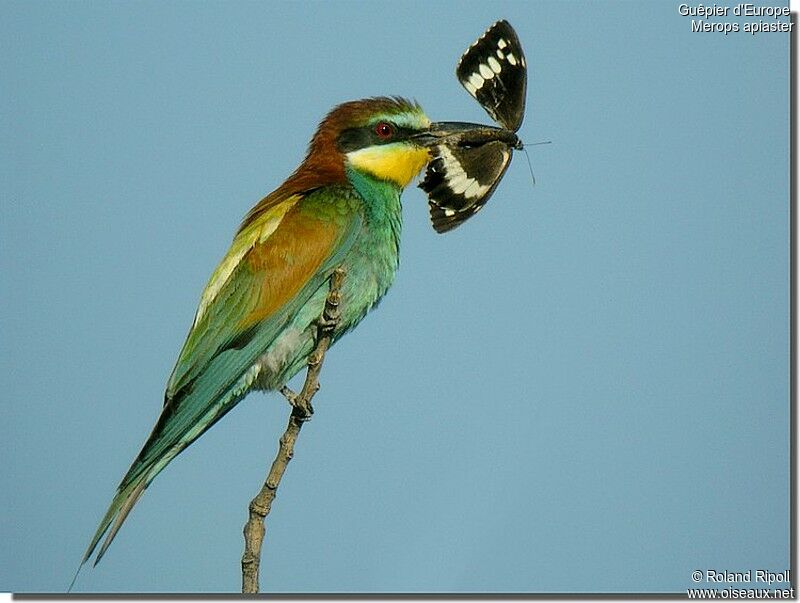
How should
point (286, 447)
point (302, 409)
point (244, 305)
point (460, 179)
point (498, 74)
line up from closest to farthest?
point (286, 447)
point (302, 409)
point (244, 305)
point (498, 74)
point (460, 179)

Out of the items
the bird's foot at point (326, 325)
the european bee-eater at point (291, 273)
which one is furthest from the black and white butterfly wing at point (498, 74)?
the bird's foot at point (326, 325)

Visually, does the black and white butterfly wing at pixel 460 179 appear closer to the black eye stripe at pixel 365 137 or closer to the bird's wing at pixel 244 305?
the black eye stripe at pixel 365 137

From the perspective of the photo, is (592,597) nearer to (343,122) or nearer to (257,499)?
(257,499)

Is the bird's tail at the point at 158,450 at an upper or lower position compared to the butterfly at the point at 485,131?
lower

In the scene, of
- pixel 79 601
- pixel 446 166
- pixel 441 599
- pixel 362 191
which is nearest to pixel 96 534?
pixel 79 601

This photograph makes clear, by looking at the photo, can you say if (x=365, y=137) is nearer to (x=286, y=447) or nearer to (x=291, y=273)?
(x=291, y=273)

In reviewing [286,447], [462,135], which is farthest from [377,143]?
[286,447]

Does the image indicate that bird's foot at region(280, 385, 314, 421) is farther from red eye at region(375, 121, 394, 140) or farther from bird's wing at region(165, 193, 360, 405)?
red eye at region(375, 121, 394, 140)
